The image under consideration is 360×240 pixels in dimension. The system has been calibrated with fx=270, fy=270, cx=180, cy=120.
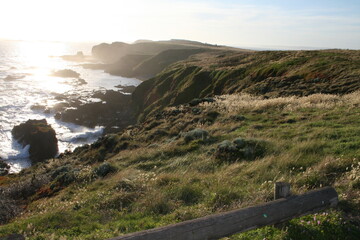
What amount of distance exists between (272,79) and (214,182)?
82.8ft

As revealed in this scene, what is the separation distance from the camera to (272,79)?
3041 cm

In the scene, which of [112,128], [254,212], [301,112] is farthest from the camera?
[112,128]

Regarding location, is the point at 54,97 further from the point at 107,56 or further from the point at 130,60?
the point at 107,56

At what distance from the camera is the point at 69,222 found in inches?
261

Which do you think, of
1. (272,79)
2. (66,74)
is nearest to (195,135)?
(272,79)

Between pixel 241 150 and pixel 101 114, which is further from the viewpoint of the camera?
pixel 101 114

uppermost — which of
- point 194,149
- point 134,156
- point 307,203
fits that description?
point 307,203

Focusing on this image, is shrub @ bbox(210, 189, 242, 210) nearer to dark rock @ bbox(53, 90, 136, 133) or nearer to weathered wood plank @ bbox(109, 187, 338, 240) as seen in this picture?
weathered wood plank @ bbox(109, 187, 338, 240)

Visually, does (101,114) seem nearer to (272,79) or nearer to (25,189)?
(272,79)

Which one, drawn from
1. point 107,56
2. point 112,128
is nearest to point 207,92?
point 112,128

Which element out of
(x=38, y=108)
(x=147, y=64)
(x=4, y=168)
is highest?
(x=147, y=64)

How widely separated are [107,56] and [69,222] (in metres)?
182

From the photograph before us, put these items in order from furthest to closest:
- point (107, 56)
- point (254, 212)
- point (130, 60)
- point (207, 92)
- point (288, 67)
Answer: point (107, 56) → point (130, 60) → point (207, 92) → point (288, 67) → point (254, 212)

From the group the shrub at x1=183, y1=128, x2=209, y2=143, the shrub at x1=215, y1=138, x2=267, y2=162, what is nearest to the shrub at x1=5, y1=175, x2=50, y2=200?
the shrub at x1=183, y1=128, x2=209, y2=143
